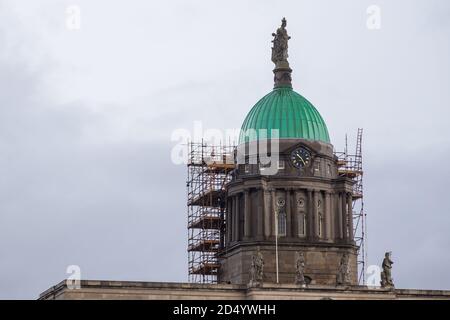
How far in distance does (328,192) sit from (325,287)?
45.8 feet

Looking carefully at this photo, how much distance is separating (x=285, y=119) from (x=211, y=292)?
2194cm

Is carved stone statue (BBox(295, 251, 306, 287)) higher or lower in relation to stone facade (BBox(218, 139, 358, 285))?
lower

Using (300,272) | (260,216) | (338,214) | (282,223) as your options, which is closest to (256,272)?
(300,272)

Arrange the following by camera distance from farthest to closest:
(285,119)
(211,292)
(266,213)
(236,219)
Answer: (236,219), (285,119), (266,213), (211,292)

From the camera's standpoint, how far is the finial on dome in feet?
455

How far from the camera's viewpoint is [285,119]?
134 meters

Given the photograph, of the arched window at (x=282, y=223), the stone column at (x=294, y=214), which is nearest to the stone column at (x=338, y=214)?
the stone column at (x=294, y=214)

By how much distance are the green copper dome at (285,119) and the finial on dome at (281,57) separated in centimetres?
174

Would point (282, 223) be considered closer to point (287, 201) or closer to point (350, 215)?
point (287, 201)

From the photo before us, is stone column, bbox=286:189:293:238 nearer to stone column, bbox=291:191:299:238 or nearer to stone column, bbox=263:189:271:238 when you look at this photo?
stone column, bbox=291:191:299:238

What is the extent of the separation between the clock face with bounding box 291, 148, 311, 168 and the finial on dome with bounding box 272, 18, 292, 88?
27.7ft

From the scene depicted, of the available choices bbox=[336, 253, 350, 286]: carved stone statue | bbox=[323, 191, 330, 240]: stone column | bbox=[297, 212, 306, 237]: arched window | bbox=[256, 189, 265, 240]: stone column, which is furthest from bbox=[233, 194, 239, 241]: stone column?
bbox=[336, 253, 350, 286]: carved stone statue
